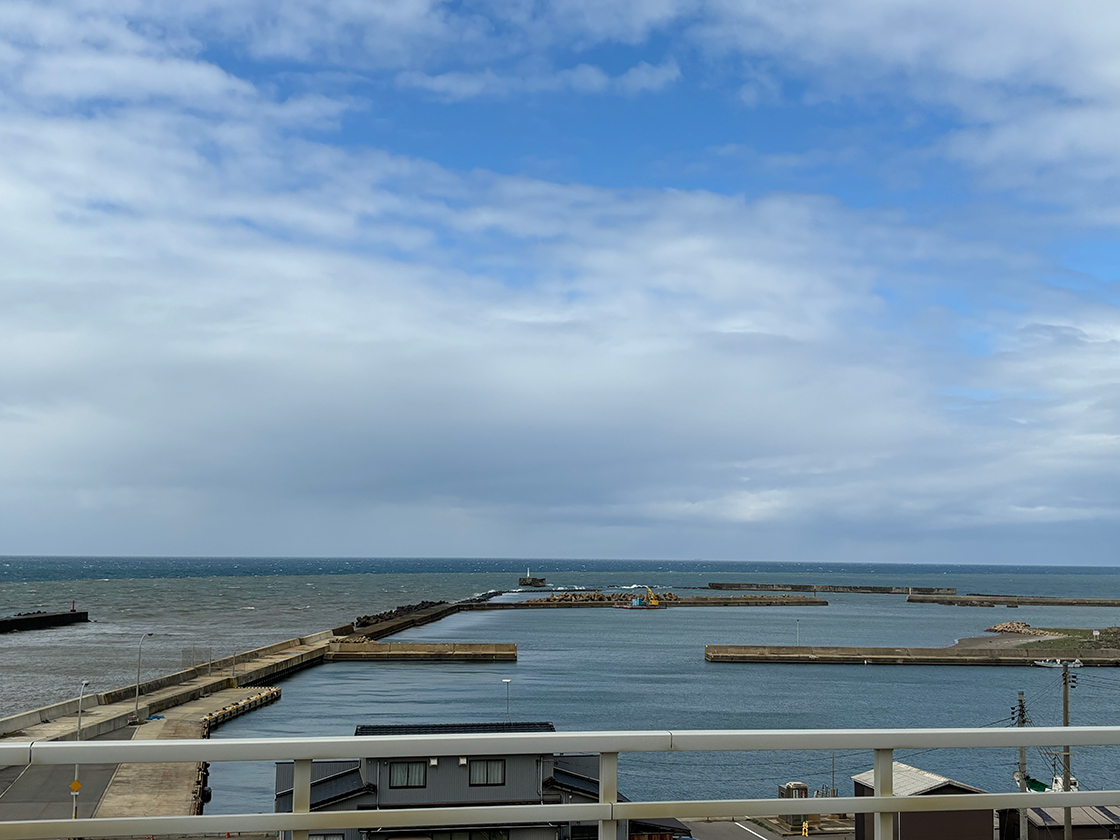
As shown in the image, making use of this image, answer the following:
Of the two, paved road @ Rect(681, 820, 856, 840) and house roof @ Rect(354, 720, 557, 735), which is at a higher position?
paved road @ Rect(681, 820, 856, 840)

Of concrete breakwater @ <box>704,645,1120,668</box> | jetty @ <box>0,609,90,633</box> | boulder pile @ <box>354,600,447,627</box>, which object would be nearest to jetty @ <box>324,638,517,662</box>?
boulder pile @ <box>354,600,447,627</box>

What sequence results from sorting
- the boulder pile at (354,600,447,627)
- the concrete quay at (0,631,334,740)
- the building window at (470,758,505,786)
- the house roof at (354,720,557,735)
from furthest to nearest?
the boulder pile at (354,600,447,627) < the concrete quay at (0,631,334,740) < the house roof at (354,720,557,735) < the building window at (470,758,505,786)

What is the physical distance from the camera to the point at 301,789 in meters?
1.83

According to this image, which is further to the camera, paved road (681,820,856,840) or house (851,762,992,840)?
paved road (681,820,856,840)

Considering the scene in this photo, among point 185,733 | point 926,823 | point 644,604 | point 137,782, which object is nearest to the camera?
point 926,823

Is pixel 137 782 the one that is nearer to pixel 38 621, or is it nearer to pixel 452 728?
pixel 452 728

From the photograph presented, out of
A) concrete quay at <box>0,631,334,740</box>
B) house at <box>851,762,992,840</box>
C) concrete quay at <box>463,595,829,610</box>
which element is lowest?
concrete quay at <box>463,595,829,610</box>

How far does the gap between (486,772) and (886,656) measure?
2476 inches

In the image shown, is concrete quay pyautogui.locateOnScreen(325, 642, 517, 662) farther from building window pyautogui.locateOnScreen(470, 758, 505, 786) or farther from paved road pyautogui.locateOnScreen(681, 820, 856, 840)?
building window pyautogui.locateOnScreen(470, 758, 505, 786)

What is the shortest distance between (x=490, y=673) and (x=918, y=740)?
51343 millimetres

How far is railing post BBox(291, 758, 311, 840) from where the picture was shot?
1.83 meters

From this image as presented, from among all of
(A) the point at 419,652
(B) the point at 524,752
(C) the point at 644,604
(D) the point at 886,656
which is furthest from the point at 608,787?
(C) the point at 644,604

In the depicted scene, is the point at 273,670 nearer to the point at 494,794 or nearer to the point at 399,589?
the point at 494,794

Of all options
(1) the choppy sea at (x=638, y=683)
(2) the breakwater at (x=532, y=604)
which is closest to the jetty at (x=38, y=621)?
(1) the choppy sea at (x=638, y=683)
